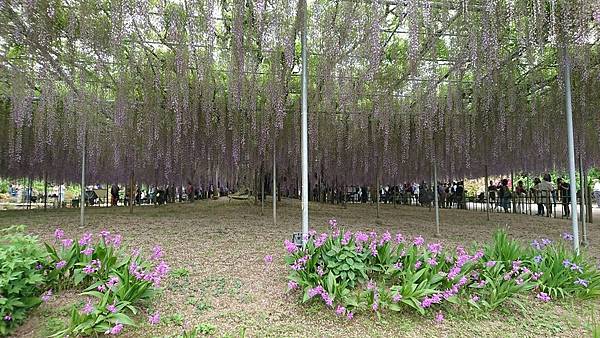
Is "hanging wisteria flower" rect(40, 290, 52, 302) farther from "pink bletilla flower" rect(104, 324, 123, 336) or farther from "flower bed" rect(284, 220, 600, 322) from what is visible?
"flower bed" rect(284, 220, 600, 322)

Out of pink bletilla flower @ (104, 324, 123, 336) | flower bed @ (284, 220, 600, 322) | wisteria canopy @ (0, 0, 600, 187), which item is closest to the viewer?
pink bletilla flower @ (104, 324, 123, 336)

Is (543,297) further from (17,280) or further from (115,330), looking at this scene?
(17,280)

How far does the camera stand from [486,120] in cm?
720

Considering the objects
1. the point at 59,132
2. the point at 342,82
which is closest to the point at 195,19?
the point at 342,82

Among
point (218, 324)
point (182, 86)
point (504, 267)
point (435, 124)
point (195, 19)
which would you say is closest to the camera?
point (218, 324)

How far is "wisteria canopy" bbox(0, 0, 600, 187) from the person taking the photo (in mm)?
4082

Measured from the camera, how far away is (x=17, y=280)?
2281 mm

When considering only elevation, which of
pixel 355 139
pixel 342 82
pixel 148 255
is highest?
pixel 342 82

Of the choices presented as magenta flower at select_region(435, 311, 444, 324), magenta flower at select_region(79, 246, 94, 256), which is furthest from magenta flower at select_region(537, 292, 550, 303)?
magenta flower at select_region(79, 246, 94, 256)

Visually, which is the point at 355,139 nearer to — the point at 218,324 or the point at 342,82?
the point at 342,82

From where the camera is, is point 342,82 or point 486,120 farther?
point 486,120

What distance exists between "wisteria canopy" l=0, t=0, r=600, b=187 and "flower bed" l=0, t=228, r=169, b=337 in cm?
250

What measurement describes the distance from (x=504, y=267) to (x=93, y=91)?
22.6 ft

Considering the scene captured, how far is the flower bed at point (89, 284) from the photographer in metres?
2.23
